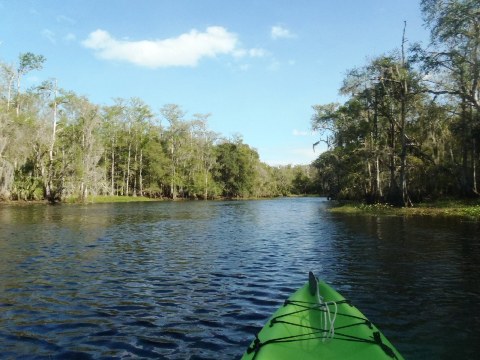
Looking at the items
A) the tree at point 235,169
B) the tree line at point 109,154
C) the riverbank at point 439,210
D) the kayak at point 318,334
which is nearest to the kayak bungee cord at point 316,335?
the kayak at point 318,334

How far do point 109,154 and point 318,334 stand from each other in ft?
278

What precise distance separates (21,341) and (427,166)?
41.3 meters

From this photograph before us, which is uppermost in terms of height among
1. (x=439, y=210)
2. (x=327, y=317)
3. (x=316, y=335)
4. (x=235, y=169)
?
(x=235, y=169)

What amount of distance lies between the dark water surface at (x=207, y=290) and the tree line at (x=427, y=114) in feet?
51.0

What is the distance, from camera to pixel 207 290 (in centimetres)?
1045

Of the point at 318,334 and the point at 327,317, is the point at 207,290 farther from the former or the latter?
the point at 318,334

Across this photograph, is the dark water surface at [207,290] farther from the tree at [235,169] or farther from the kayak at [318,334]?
the tree at [235,169]

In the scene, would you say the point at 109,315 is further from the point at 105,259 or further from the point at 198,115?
the point at 198,115

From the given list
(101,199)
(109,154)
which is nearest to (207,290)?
(101,199)

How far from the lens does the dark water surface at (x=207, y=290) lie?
683cm

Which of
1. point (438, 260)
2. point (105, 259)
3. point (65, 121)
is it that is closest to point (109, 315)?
point (105, 259)

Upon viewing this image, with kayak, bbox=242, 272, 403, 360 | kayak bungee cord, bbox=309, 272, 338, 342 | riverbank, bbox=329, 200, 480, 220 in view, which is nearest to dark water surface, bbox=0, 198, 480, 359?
kayak, bbox=242, 272, 403, 360

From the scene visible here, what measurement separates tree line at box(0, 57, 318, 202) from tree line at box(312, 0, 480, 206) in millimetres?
40393

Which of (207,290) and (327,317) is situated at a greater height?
(327,317)
